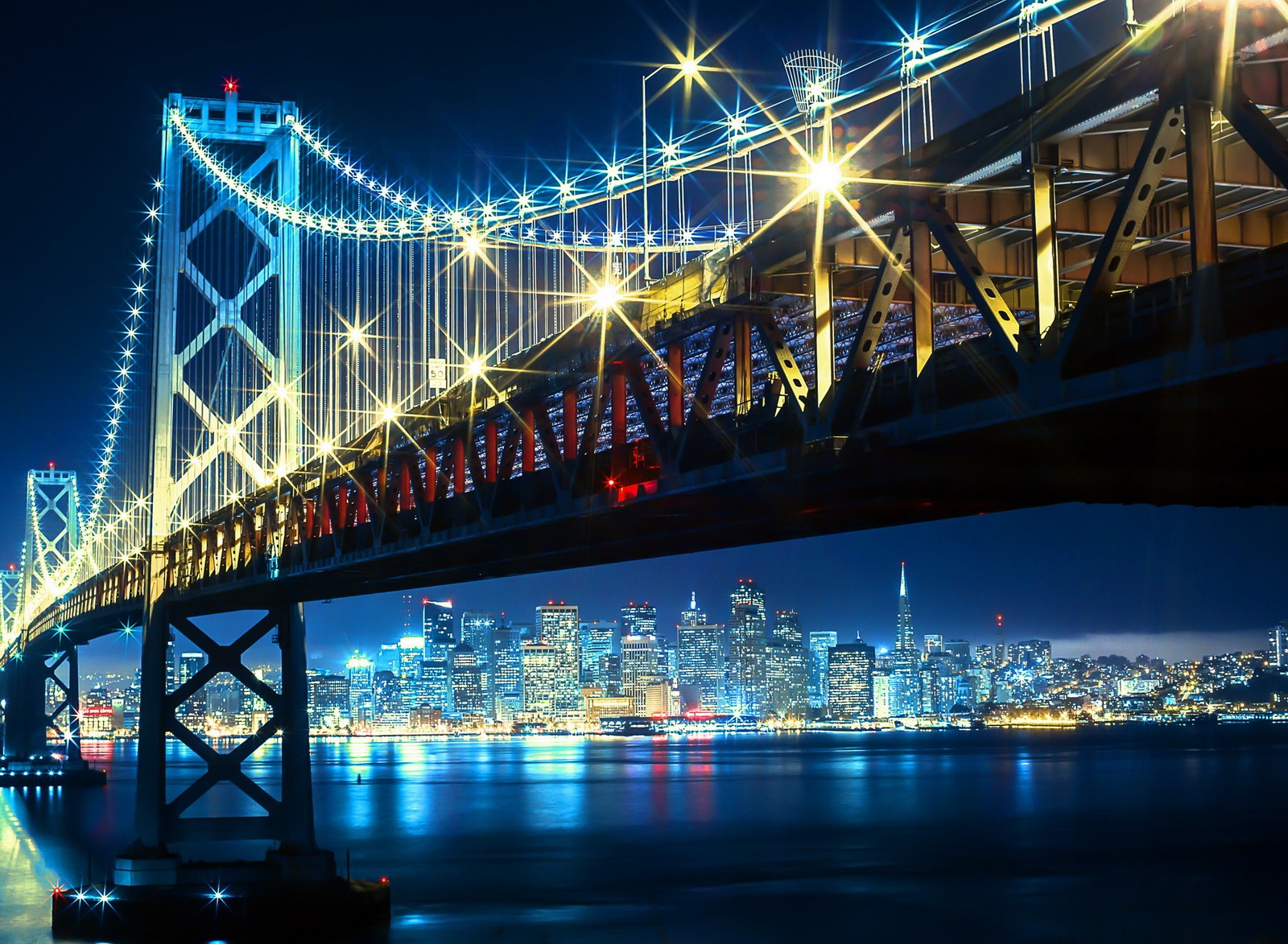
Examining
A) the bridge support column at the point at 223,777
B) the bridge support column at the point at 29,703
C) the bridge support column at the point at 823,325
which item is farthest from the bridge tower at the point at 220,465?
the bridge support column at the point at 29,703

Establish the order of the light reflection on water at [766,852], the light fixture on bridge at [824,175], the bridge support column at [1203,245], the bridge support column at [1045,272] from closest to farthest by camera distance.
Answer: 1. the bridge support column at [1203,245]
2. the bridge support column at [1045,272]
3. the light fixture on bridge at [824,175]
4. the light reflection on water at [766,852]

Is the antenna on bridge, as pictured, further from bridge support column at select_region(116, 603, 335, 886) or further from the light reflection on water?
the light reflection on water

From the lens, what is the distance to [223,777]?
33062mm

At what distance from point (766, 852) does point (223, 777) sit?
38056mm

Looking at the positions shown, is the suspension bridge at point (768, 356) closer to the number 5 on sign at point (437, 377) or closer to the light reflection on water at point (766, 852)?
the number 5 on sign at point (437, 377)

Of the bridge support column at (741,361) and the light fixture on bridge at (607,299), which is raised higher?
the light fixture on bridge at (607,299)

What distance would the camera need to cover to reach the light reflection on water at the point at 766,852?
45.5m

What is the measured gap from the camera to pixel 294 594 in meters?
34.8

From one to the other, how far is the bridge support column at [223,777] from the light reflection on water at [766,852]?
4527 mm

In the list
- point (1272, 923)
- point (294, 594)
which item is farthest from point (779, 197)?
point (1272, 923)

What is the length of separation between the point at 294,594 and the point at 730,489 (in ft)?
60.3

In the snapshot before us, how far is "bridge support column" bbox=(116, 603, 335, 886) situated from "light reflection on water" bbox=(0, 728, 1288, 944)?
4527mm

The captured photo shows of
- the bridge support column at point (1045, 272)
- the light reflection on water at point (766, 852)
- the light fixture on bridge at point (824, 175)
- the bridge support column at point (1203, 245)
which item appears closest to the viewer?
the bridge support column at point (1203, 245)

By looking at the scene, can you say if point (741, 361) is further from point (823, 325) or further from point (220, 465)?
point (220, 465)
